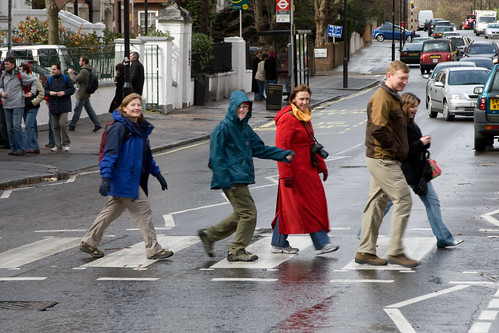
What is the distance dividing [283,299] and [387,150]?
80.8 inches

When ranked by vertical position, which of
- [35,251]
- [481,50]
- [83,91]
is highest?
[481,50]

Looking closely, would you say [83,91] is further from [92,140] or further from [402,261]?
[402,261]

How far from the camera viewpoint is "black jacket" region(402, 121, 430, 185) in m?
10.0

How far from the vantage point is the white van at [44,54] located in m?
26.0

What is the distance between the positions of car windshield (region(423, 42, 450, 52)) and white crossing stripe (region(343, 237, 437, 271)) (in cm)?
4452

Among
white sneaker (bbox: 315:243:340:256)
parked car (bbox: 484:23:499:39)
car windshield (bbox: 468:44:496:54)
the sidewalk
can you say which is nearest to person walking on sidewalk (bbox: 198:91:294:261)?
white sneaker (bbox: 315:243:340:256)

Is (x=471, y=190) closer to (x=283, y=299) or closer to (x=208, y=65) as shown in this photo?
(x=283, y=299)

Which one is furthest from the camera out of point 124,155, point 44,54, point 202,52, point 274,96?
point 202,52

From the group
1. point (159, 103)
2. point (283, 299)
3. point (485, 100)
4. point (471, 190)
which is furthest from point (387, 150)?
point (159, 103)

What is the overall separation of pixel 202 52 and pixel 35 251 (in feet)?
82.3

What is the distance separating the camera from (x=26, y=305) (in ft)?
26.4

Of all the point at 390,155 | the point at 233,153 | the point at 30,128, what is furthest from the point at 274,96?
the point at 390,155

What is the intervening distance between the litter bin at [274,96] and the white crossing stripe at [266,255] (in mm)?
21383

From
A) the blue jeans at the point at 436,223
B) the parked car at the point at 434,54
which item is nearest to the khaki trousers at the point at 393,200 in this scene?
the blue jeans at the point at 436,223
